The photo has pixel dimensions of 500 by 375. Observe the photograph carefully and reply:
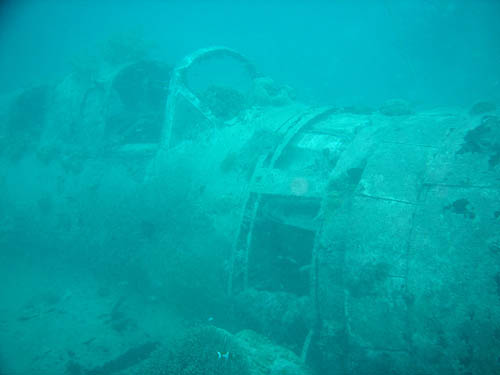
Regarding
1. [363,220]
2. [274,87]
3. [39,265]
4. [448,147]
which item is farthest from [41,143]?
[448,147]

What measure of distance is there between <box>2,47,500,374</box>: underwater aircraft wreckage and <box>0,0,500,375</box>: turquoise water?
15mm

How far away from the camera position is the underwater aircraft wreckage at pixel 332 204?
1.98 metres

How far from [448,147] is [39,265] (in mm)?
7790

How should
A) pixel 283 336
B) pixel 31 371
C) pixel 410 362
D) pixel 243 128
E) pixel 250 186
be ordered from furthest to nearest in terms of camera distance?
1. pixel 243 128
2. pixel 31 371
3. pixel 250 186
4. pixel 283 336
5. pixel 410 362

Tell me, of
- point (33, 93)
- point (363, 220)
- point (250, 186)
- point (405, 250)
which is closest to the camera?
point (405, 250)

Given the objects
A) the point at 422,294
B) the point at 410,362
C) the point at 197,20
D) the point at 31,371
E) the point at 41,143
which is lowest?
the point at 31,371

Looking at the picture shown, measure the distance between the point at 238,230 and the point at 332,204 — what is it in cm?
119

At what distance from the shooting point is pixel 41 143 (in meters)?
7.06

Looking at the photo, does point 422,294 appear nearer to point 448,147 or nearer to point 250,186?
point 448,147

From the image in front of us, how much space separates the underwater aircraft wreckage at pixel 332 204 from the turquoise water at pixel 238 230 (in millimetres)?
15

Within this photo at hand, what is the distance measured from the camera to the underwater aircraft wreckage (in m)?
1.98

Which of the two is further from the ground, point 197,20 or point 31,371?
point 197,20

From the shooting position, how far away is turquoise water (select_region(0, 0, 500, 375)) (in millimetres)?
2092

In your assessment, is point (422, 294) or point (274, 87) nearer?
point (422, 294)
